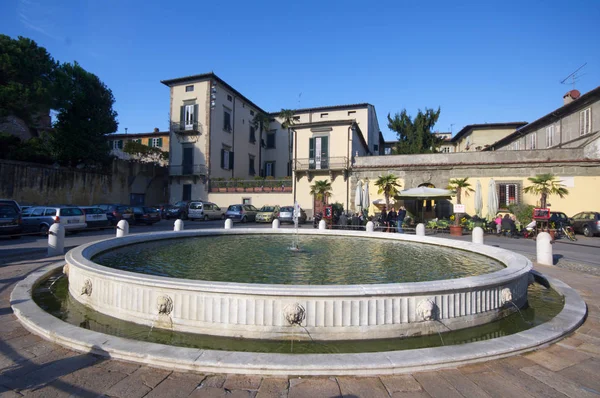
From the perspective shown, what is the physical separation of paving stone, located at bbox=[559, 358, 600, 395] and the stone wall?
27657mm

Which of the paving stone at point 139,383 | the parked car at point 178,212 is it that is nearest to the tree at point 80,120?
the parked car at point 178,212

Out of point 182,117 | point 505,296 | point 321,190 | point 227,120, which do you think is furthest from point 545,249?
point 182,117

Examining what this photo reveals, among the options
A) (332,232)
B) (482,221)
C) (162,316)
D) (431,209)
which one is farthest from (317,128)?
(162,316)

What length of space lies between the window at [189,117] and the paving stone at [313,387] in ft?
100

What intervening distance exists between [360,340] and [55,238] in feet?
30.8

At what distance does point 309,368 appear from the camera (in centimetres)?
277

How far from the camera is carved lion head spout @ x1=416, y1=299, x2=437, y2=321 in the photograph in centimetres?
355

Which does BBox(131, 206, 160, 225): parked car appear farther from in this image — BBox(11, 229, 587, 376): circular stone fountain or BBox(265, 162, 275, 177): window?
BBox(265, 162, 275, 177): window

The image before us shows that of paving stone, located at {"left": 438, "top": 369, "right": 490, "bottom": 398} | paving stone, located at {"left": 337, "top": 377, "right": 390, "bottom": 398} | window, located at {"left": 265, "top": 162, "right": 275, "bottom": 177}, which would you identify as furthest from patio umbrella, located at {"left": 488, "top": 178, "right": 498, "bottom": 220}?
window, located at {"left": 265, "top": 162, "right": 275, "bottom": 177}

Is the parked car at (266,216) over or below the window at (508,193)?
below

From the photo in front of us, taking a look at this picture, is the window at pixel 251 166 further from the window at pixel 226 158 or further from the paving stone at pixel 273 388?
the paving stone at pixel 273 388

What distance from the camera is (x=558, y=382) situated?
8.95 ft

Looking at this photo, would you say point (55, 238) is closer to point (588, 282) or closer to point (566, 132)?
point (588, 282)

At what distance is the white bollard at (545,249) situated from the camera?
338 inches
